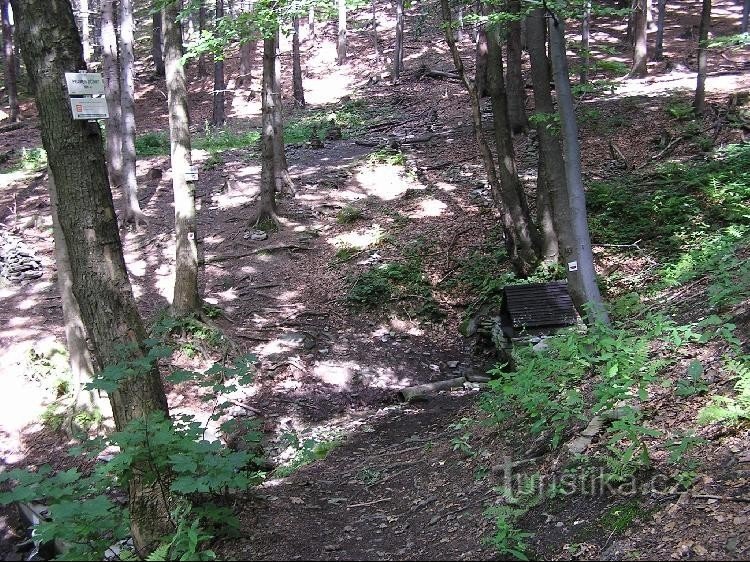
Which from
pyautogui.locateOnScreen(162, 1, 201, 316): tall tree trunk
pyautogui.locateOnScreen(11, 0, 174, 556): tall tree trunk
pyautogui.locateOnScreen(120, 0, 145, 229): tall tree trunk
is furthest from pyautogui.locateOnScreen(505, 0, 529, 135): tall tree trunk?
pyautogui.locateOnScreen(11, 0, 174, 556): tall tree trunk

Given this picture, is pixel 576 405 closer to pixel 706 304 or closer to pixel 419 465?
pixel 419 465

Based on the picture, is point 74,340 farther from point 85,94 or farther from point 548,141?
point 548,141

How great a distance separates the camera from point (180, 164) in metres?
9.66

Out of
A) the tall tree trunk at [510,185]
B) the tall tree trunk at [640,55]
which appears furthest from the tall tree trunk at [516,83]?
the tall tree trunk at [640,55]

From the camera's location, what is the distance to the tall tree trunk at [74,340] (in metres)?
8.48

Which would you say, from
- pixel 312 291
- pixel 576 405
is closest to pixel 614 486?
pixel 576 405

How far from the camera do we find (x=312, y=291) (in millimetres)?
12469

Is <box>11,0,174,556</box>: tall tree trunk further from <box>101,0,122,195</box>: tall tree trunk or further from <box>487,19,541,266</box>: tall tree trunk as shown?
<box>101,0,122,195</box>: tall tree trunk

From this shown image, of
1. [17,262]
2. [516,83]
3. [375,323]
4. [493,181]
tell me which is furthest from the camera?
[516,83]

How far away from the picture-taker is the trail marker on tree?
4.39m

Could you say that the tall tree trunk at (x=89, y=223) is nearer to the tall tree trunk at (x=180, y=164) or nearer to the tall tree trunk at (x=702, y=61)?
the tall tree trunk at (x=180, y=164)

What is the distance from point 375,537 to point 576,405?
201 cm

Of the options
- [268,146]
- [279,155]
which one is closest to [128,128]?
[279,155]

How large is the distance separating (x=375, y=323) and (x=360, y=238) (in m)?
3.28
